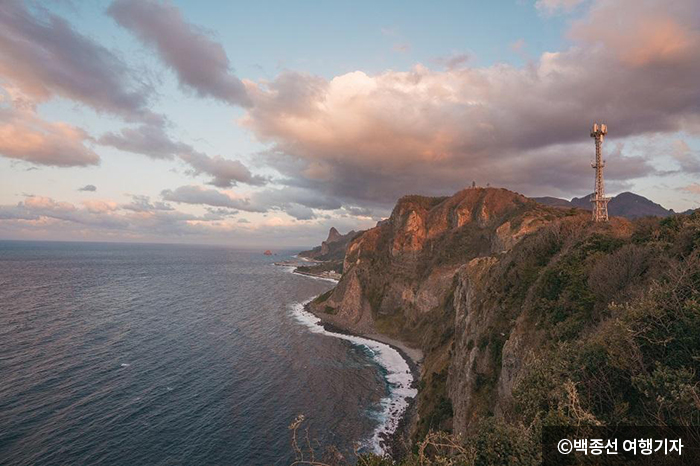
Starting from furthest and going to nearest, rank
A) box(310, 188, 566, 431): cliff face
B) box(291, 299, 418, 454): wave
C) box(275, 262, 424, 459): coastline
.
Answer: box(310, 188, 566, 431): cliff face → box(291, 299, 418, 454): wave → box(275, 262, 424, 459): coastline

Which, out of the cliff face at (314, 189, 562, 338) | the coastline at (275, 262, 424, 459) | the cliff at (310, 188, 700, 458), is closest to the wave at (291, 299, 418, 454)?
the coastline at (275, 262, 424, 459)

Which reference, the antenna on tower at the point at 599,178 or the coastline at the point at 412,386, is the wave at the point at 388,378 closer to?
the coastline at the point at 412,386

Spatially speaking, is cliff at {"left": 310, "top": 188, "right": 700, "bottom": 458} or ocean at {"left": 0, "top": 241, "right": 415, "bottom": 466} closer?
cliff at {"left": 310, "top": 188, "right": 700, "bottom": 458}

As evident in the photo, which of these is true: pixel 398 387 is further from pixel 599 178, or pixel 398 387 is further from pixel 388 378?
pixel 599 178

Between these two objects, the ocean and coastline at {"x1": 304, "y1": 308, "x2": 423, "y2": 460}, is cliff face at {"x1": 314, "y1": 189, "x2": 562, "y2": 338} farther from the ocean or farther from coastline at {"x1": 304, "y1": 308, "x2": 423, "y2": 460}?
the ocean

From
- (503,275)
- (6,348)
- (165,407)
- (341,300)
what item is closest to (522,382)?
(503,275)

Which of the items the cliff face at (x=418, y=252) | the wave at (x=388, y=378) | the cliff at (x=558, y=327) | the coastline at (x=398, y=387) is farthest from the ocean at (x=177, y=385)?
the cliff face at (x=418, y=252)

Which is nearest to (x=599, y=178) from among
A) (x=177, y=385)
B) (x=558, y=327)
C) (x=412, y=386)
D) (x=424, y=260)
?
(x=558, y=327)
